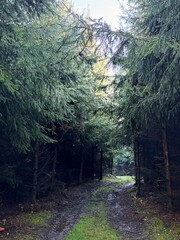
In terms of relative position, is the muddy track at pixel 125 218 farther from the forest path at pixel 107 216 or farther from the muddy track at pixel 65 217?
the muddy track at pixel 65 217

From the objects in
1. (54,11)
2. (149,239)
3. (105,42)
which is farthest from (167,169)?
(54,11)

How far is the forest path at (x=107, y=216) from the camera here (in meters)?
8.25

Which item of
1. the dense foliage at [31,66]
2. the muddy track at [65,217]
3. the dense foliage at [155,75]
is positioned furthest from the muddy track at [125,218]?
the dense foliage at [31,66]

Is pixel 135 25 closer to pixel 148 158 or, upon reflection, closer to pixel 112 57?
pixel 112 57

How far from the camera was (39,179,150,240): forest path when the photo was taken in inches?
325

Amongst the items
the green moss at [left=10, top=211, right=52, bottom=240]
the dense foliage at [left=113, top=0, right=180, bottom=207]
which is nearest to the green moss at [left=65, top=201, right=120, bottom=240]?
the green moss at [left=10, top=211, right=52, bottom=240]

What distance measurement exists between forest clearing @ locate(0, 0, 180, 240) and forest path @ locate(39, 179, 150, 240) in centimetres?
3

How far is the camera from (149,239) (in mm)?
7668

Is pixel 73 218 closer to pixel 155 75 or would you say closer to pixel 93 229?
pixel 93 229

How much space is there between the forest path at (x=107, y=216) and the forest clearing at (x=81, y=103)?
34 mm

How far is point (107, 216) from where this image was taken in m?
10.7

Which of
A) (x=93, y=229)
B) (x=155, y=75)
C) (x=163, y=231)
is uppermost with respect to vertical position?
(x=155, y=75)

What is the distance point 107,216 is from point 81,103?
15.1ft

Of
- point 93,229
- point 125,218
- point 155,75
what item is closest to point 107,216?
point 125,218
